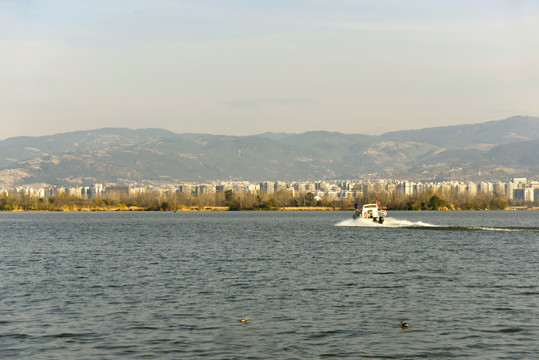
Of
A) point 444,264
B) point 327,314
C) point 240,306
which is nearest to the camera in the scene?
point 327,314

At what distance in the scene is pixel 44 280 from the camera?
2218 inches

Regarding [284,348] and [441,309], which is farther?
[441,309]

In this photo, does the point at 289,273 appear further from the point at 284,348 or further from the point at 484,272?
the point at 284,348

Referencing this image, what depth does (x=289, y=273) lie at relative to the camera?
Answer: 60750mm

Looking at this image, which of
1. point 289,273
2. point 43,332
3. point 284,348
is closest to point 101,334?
point 43,332

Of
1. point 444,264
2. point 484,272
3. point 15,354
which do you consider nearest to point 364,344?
point 15,354

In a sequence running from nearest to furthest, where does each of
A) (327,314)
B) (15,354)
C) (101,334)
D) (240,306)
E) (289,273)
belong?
(15,354), (101,334), (327,314), (240,306), (289,273)

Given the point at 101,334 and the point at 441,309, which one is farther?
the point at 441,309

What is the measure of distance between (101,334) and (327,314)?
1216 centimetres

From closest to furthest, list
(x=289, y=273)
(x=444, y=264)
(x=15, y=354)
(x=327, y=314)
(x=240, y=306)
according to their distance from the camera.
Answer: (x=15, y=354) < (x=327, y=314) < (x=240, y=306) < (x=289, y=273) < (x=444, y=264)

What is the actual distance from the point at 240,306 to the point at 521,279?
24.6m

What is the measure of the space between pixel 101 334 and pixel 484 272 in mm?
37356

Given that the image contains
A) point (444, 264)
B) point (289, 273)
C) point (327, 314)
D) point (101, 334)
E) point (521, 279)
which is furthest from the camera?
point (444, 264)

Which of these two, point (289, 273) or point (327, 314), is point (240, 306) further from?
point (289, 273)
